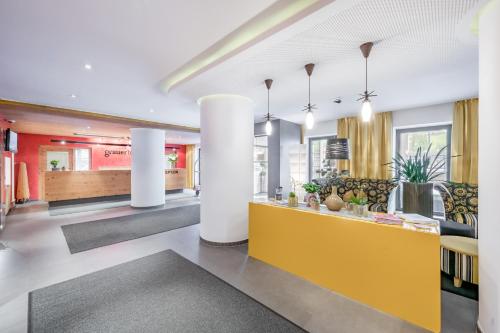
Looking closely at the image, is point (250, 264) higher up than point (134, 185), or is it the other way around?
point (134, 185)

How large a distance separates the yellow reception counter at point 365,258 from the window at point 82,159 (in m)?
10.2

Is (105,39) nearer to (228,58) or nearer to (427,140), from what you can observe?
(228,58)

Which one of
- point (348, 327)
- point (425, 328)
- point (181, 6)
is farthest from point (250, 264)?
point (181, 6)

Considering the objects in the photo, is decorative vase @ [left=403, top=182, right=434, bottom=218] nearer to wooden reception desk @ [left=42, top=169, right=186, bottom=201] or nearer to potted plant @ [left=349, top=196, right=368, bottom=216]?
potted plant @ [left=349, top=196, right=368, bottom=216]

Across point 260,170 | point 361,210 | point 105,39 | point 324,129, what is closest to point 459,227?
point 361,210

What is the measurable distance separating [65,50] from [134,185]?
4.86 meters

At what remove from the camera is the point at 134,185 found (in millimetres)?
6633

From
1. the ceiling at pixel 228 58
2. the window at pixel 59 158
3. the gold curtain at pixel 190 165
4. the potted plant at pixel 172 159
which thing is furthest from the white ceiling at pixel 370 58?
the gold curtain at pixel 190 165

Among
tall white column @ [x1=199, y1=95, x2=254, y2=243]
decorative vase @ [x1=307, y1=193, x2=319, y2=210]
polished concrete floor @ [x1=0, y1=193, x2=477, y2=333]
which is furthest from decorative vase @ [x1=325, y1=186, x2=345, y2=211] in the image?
tall white column @ [x1=199, y1=95, x2=254, y2=243]

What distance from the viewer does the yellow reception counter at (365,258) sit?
1.81 m

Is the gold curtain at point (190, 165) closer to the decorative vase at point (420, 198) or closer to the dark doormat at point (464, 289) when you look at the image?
the decorative vase at point (420, 198)

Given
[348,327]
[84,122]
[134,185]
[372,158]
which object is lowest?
[348,327]

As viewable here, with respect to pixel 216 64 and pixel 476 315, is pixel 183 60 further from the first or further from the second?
pixel 476 315

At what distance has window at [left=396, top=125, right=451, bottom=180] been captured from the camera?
15.4 feet
